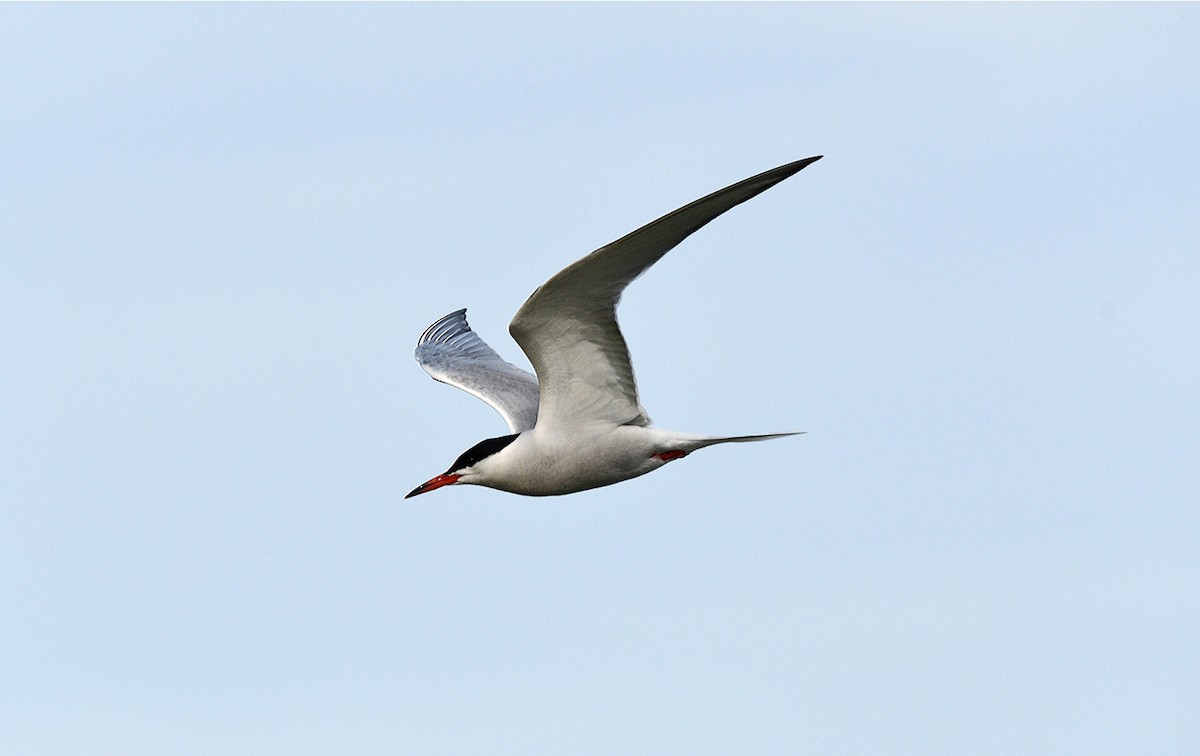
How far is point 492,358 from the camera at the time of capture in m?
21.8

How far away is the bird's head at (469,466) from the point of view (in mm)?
16719

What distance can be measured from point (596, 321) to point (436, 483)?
2.79 metres

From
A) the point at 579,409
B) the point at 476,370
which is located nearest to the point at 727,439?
the point at 579,409

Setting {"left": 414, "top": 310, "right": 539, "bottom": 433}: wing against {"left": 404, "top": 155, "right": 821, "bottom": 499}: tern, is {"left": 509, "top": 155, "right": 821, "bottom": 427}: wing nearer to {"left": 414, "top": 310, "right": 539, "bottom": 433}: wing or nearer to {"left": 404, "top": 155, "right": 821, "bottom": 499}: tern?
{"left": 404, "top": 155, "right": 821, "bottom": 499}: tern

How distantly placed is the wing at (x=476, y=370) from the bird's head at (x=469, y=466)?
1.63 metres

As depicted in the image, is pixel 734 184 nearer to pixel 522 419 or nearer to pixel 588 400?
pixel 588 400

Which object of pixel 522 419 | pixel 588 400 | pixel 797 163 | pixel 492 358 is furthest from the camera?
pixel 492 358

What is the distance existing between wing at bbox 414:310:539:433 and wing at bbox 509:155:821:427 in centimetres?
213

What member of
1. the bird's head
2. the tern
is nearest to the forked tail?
the tern

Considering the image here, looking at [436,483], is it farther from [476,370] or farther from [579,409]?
[476,370]

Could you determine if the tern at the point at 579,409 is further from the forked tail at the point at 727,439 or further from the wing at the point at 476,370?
the wing at the point at 476,370

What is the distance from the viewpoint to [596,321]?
1538 cm

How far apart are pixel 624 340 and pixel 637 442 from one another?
4.01ft

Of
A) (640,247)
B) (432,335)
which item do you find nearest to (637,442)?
(640,247)
